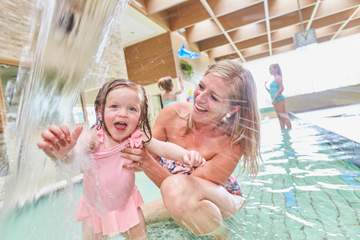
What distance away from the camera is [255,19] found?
2420mm

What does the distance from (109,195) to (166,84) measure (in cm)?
104

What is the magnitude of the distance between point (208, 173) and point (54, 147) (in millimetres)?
656

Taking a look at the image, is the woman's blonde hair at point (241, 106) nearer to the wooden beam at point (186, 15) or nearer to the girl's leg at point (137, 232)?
the girl's leg at point (137, 232)

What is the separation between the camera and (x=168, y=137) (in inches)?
52.4

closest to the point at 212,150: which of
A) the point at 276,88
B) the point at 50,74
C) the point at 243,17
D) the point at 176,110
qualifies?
the point at 176,110

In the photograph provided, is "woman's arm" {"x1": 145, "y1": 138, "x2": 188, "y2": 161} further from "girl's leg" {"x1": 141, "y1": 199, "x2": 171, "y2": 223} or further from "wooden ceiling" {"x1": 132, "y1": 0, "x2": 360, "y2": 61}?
"wooden ceiling" {"x1": 132, "y1": 0, "x2": 360, "y2": 61}

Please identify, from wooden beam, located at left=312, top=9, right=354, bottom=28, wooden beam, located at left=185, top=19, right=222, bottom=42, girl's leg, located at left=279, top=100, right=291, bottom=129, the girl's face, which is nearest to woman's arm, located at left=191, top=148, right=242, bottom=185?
the girl's face

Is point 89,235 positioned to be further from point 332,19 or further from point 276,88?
point 332,19

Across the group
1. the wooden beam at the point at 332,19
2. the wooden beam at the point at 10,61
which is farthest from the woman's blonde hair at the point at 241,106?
the wooden beam at the point at 10,61

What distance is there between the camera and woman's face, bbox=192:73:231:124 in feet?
3.67

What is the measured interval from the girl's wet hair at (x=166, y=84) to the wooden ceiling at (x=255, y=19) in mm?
413

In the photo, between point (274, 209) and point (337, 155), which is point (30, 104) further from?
point (337, 155)

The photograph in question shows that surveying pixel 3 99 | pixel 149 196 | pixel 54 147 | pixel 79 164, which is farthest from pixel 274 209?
pixel 3 99

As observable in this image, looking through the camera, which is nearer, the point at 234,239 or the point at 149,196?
the point at 234,239
